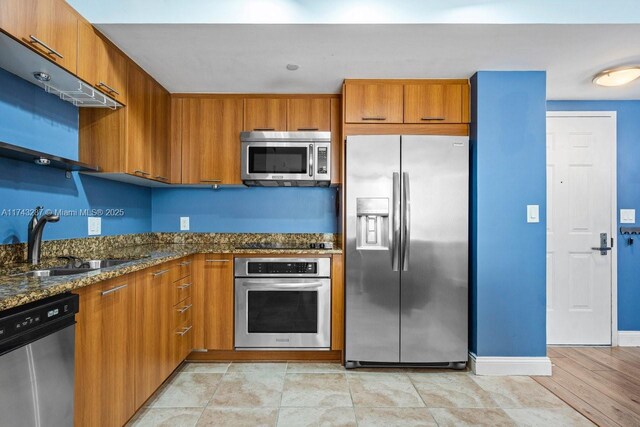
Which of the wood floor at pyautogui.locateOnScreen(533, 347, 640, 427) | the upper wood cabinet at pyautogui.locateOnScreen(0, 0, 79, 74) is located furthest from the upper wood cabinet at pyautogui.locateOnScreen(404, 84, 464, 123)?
the upper wood cabinet at pyautogui.locateOnScreen(0, 0, 79, 74)

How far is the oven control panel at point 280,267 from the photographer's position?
268cm

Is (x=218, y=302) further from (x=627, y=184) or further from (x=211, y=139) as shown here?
(x=627, y=184)

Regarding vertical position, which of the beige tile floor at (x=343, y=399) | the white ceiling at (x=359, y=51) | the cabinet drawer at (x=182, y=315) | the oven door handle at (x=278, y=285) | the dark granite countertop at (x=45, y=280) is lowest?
the beige tile floor at (x=343, y=399)

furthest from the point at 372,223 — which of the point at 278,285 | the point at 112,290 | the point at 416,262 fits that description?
the point at 112,290

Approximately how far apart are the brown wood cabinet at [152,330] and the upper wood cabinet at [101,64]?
1127mm

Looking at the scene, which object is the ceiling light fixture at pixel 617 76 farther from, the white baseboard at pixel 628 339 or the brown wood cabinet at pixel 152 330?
the brown wood cabinet at pixel 152 330

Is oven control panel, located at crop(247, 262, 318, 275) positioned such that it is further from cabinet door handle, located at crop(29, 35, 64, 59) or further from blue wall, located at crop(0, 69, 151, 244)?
cabinet door handle, located at crop(29, 35, 64, 59)

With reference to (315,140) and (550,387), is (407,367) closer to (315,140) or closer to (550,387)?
(550,387)

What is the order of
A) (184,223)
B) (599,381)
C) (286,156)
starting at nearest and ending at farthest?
(599,381) < (286,156) < (184,223)

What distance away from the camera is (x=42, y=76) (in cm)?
177

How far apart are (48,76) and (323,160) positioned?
1.85 m

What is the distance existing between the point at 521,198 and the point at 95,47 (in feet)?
9.87

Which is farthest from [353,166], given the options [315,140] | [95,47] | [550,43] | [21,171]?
[21,171]

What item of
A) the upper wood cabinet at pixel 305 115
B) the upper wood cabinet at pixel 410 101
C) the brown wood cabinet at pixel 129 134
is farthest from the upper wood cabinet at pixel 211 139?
the upper wood cabinet at pixel 410 101
